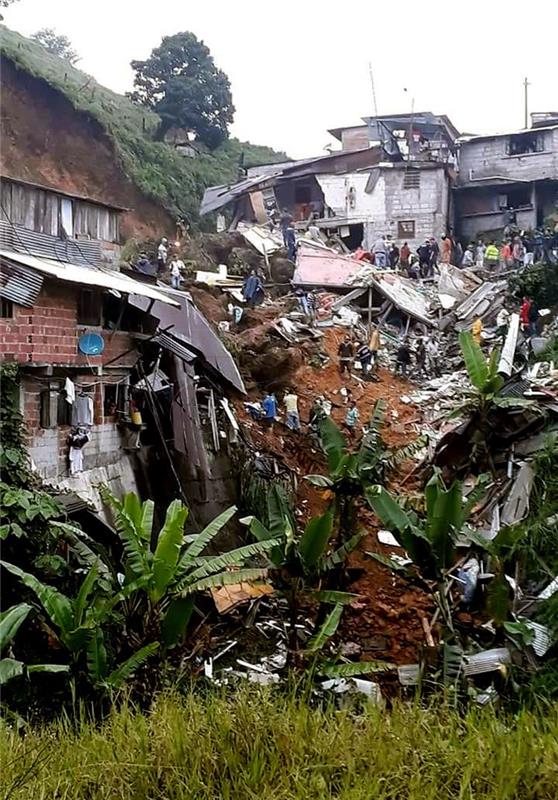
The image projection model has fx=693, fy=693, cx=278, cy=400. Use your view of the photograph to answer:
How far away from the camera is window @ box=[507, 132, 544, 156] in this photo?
27203 millimetres

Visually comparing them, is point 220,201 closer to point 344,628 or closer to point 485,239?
point 485,239

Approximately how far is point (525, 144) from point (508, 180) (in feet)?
6.11

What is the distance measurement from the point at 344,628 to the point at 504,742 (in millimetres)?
5691

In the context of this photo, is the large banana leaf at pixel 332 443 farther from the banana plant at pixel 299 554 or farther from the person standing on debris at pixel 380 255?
the person standing on debris at pixel 380 255

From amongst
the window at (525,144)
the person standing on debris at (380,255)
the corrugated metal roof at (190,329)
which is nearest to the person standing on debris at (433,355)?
the person standing on debris at (380,255)

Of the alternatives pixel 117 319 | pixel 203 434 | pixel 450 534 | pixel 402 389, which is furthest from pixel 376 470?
pixel 402 389

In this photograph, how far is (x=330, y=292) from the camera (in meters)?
19.9

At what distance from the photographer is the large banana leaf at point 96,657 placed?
5504mm

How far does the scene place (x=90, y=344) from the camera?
8258mm

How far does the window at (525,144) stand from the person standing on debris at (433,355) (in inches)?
518

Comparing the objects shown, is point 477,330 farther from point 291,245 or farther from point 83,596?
point 83,596

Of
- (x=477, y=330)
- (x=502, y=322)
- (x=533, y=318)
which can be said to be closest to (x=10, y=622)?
(x=533, y=318)

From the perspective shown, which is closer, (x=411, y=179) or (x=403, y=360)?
(x=403, y=360)

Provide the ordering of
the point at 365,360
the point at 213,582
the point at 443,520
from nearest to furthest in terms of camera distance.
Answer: the point at 213,582 < the point at 443,520 < the point at 365,360
